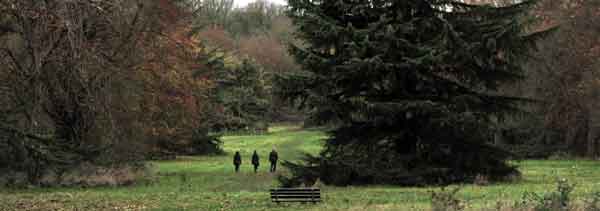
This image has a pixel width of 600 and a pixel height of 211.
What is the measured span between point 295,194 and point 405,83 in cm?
954

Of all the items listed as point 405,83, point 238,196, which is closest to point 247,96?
point 405,83

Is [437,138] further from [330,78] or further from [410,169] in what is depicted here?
[330,78]

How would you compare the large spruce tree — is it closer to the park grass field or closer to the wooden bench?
the park grass field

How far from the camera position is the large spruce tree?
77.4 feet

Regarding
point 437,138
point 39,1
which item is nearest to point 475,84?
point 437,138

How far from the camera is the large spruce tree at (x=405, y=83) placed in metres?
23.6

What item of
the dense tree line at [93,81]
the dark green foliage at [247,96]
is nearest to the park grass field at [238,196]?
the dense tree line at [93,81]

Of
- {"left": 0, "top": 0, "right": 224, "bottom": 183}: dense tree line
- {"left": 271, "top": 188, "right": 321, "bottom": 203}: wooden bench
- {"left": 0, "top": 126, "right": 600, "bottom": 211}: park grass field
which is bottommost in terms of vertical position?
{"left": 0, "top": 126, "right": 600, "bottom": 211}: park grass field

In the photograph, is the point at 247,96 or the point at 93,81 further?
the point at 247,96

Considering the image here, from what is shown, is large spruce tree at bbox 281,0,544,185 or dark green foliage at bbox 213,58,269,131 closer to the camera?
large spruce tree at bbox 281,0,544,185

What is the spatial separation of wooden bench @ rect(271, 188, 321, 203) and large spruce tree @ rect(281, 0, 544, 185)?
6.70 m

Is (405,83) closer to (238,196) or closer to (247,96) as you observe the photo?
(238,196)

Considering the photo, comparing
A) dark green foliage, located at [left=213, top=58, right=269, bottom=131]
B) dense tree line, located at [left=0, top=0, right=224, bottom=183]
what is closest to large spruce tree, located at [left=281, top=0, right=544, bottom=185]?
dense tree line, located at [left=0, top=0, right=224, bottom=183]

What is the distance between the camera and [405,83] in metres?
25.3
